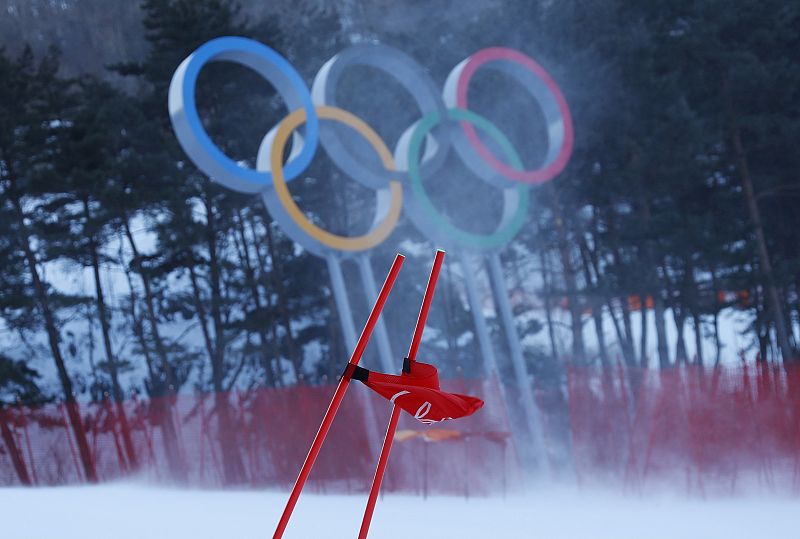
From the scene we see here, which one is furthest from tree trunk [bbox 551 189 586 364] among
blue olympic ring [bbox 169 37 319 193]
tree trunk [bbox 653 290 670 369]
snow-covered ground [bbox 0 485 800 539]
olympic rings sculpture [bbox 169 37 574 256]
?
snow-covered ground [bbox 0 485 800 539]

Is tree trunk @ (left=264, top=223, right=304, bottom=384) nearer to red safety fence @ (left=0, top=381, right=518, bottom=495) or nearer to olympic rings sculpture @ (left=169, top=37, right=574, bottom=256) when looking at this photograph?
red safety fence @ (left=0, top=381, right=518, bottom=495)

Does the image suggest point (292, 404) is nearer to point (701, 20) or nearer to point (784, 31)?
point (701, 20)

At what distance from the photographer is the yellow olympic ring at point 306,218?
28.6ft

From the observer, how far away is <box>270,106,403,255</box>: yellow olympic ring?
872 centimetres

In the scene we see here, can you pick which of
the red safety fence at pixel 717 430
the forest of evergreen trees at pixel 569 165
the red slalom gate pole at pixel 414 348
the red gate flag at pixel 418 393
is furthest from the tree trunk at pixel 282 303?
the red gate flag at pixel 418 393

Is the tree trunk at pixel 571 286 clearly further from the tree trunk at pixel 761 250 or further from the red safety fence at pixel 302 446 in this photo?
the red safety fence at pixel 302 446

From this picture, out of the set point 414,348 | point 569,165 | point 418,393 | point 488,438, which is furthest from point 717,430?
point 569,165

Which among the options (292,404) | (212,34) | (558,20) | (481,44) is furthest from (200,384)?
(292,404)

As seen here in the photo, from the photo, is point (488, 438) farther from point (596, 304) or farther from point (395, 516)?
point (596, 304)

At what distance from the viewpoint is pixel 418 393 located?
2.99 meters

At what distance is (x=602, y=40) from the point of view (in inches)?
669

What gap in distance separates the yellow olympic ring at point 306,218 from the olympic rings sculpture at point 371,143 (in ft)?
0.03

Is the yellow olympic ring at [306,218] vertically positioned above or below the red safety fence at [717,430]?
above

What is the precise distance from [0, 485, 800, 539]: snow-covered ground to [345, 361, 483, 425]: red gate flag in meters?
2.87
